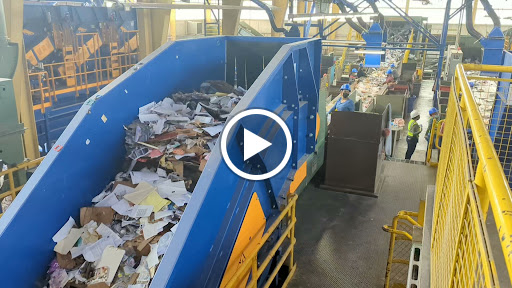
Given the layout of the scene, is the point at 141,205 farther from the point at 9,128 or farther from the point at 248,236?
the point at 9,128

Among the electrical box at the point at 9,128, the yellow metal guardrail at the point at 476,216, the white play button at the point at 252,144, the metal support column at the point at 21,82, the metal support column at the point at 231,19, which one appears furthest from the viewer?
the metal support column at the point at 231,19

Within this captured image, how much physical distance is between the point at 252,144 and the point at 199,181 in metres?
0.68

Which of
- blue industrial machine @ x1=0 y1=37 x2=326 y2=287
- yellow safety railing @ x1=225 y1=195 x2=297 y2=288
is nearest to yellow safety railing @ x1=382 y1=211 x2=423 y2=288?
yellow safety railing @ x1=225 y1=195 x2=297 y2=288

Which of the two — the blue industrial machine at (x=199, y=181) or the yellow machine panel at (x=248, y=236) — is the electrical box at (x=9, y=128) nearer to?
the blue industrial machine at (x=199, y=181)

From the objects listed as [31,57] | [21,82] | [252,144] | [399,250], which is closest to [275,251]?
[252,144]

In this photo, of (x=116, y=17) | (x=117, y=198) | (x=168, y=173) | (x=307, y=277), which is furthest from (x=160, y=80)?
(x=116, y=17)

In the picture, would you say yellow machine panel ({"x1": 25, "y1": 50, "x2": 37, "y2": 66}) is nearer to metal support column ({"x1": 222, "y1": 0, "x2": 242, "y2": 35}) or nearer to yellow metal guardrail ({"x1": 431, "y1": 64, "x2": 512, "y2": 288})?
metal support column ({"x1": 222, "y1": 0, "x2": 242, "y2": 35})

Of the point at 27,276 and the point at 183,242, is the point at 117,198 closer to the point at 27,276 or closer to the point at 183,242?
the point at 27,276

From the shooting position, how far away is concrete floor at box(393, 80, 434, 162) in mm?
10445

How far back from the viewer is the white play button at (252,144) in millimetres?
2945

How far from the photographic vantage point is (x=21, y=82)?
19.0ft

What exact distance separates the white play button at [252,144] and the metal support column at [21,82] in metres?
3.57

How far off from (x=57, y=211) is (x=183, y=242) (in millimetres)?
1151

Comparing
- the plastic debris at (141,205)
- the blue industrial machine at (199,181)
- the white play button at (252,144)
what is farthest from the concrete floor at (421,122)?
the white play button at (252,144)
